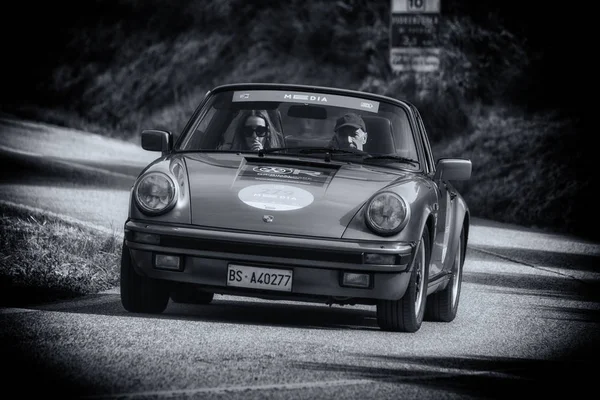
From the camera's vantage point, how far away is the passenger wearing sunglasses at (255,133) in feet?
27.1

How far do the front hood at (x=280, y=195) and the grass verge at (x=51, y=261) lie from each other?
61.4 inches

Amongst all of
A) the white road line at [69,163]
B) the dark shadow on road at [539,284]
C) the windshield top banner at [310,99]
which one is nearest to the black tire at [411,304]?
the windshield top banner at [310,99]

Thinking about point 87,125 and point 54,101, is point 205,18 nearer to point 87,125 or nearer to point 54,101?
point 54,101

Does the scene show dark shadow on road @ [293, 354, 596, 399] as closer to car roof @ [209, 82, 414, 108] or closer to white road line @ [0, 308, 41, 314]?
white road line @ [0, 308, 41, 314]

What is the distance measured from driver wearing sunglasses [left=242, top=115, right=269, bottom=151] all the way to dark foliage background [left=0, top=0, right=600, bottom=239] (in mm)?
9933

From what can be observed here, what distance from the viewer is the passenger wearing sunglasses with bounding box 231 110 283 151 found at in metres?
8.25

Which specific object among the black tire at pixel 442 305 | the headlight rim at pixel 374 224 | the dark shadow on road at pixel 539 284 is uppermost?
the headlight rim at pixel 374 224

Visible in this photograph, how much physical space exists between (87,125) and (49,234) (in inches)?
903

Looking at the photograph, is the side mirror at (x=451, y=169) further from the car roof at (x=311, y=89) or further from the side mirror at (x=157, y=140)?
the side mirror at (x=157, y=140)

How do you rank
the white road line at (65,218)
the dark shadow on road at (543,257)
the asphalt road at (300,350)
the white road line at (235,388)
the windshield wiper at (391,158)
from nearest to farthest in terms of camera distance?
the white road line at (235,388) < the asphalt road at (300,350) < the windshield wiper at (391,158) < the white road line at (65,218) < the dark shadow on road at (543,257)

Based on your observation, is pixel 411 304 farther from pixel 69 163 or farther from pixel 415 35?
pixel 415 35

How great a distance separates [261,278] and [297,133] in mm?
1841

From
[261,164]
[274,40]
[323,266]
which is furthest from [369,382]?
[274,40]

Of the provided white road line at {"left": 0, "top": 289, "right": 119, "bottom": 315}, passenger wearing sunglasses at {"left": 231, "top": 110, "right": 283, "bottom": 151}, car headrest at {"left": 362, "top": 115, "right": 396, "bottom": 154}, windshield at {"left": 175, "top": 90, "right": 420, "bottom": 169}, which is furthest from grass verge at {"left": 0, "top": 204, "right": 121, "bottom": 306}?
car headrest at {"left": 362, "top": 115, "right": 396, "bottom": 154}
